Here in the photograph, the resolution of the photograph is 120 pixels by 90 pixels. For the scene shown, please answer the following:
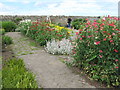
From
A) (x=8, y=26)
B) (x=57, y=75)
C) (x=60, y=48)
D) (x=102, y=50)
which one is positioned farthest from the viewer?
(x=8, y=26)

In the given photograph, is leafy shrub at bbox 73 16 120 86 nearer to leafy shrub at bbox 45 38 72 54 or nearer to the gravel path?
the gravel path

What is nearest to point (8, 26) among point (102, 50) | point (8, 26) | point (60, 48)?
point (8, 26)

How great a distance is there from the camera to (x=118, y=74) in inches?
161

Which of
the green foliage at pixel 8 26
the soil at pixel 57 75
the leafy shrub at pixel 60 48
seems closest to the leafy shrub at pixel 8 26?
the green foliage at pixel 8 26

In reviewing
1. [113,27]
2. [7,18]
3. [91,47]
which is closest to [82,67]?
[91,47]

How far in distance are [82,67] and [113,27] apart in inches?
56.8

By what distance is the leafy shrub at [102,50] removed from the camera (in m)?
3.91

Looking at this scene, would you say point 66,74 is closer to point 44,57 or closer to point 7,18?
point 44,57

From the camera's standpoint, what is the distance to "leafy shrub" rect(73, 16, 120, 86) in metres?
3.91

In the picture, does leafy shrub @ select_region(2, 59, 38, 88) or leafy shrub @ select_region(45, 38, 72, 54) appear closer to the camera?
leafy shrub @ select_region(2, 59, 38, 88)

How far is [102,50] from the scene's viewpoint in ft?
13.3

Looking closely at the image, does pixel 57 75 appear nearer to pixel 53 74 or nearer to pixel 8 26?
pixel 53 74

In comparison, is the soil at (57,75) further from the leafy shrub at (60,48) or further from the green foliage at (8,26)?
the green foliage at (8,26)

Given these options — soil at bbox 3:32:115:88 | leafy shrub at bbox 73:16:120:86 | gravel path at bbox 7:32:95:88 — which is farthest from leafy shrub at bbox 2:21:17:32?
leafy shrub at bbox 73:16:120:86
